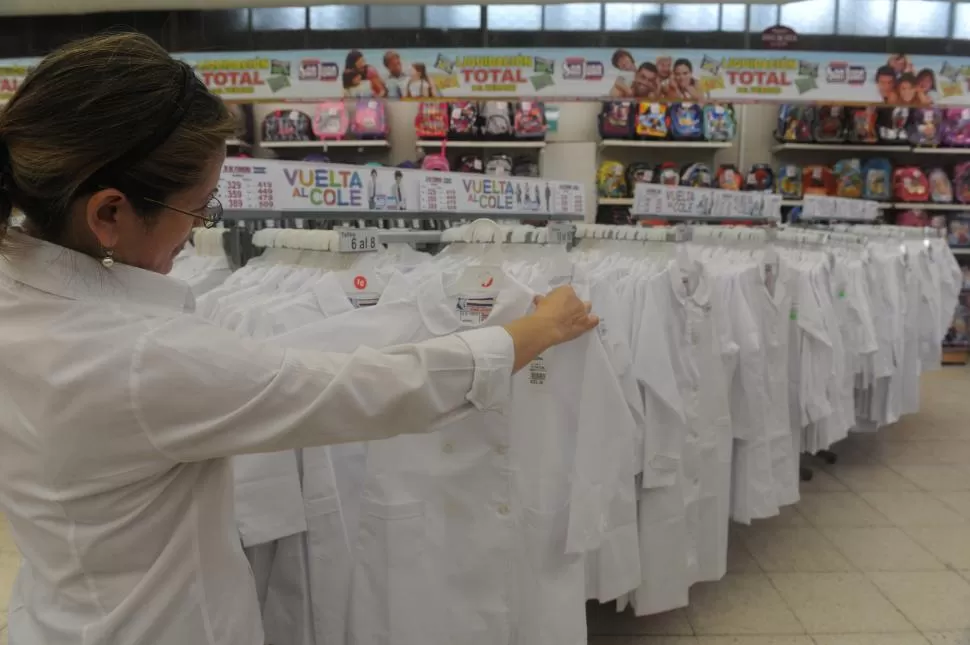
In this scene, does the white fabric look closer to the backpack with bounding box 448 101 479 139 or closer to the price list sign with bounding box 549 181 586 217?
the price list sign with bounding box 549 181 586 217

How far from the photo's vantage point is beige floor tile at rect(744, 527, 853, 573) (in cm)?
320

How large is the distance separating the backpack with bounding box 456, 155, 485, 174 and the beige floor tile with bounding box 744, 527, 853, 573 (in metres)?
4.11

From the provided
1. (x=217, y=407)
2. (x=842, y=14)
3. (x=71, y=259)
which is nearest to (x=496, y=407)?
(x=217, y=407)

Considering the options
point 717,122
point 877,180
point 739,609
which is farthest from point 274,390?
point 877,180

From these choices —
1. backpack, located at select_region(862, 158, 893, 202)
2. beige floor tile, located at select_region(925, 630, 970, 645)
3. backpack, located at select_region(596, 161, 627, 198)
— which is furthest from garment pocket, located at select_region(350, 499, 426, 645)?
backpack, located at select_region(862, 158, 893, 202)

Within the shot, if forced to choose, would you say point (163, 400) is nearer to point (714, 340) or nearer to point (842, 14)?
point (714, 340)

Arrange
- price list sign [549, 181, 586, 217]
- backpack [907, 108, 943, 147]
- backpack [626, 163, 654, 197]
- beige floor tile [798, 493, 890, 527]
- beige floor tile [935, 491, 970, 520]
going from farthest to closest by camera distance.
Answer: backpack [907, 108, 943, 147] → backpack [626, 163, 654, 197] → beige floor tile [935, 491, 970, 520] → beige floor tile [798, 493, 890, 527] → price list sign [549, 181, 586, 217]

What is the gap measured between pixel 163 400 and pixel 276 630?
1140 millimetres

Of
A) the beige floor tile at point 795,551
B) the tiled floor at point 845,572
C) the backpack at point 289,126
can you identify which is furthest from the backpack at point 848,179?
the backpack at point 289,126

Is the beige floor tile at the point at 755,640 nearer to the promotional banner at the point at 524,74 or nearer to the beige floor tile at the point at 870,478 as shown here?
the beige floor tile at the point at 870,478

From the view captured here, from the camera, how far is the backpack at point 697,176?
6875 millimetres

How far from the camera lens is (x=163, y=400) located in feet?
2.85

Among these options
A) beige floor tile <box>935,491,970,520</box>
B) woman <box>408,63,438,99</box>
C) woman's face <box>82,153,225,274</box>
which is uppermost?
A: woman <box>408,63,438,99</box>

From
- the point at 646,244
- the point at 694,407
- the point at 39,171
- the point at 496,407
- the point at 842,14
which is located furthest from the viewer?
the point at 842,14
